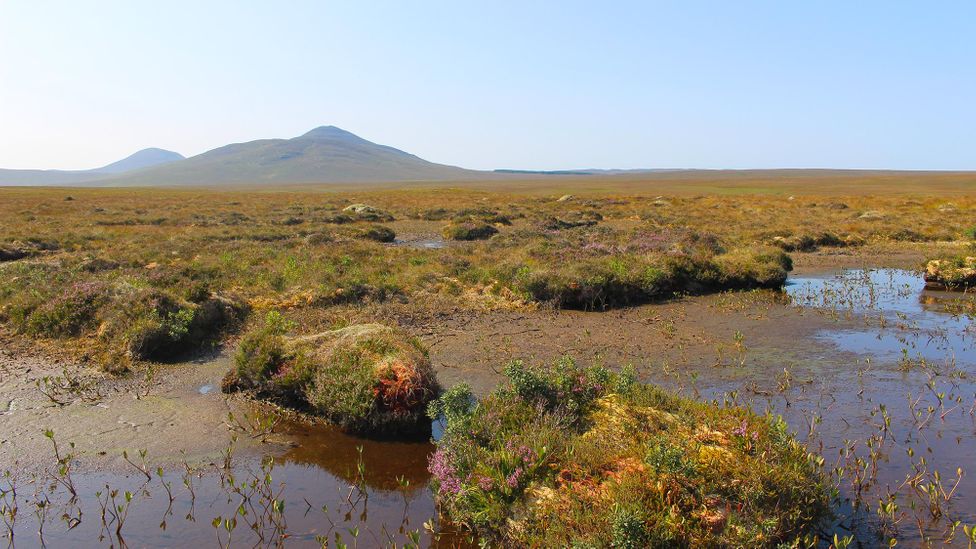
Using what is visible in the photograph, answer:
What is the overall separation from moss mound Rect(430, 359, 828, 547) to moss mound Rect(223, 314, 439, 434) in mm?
1144

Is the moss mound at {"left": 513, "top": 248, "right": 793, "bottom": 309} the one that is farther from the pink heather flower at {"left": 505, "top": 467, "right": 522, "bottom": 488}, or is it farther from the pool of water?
the pink heather flower at {"left": 505, "top": 467, "right": 522, "bottom": 488}

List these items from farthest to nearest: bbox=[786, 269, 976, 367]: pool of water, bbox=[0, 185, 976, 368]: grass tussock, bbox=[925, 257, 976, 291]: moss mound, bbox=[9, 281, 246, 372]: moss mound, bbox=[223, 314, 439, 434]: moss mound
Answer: bbox=[925, 257, 976, 291]: moss mound → bbox=[0, 185, 976, 368]: grass tussock → bbox=[786, 269, 976, 367]: pool of water → bbox=[9, 281, 246, 372]: moss mound → bbox=[223, 314, 439, 434]: moss mound

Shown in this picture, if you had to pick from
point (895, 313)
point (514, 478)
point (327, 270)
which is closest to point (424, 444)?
point (514, 478)

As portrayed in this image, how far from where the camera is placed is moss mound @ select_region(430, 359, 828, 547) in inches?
200

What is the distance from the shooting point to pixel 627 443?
6227mm

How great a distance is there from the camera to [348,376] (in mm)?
8531

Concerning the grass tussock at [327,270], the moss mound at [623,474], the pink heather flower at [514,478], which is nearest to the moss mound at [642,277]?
the grass tussock at [327,270]

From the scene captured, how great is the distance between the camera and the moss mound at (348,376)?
8.21 meters

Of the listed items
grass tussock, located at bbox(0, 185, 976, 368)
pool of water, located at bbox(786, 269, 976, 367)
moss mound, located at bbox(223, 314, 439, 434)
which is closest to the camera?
moss mound, located at bbox(223, 314, 439, 434)

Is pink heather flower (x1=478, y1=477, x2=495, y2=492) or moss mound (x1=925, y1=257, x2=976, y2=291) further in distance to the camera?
moss mound (x1=925, y1=257, x2=976, y2=291)

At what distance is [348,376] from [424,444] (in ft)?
4.95

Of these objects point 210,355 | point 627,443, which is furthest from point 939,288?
point 210,355

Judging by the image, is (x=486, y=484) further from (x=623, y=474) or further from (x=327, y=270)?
(x=327, y=270)

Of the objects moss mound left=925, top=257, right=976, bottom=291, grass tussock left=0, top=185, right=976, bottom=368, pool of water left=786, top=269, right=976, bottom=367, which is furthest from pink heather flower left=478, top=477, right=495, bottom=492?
moss mound left=925, top=257, right=976, bottom=291
